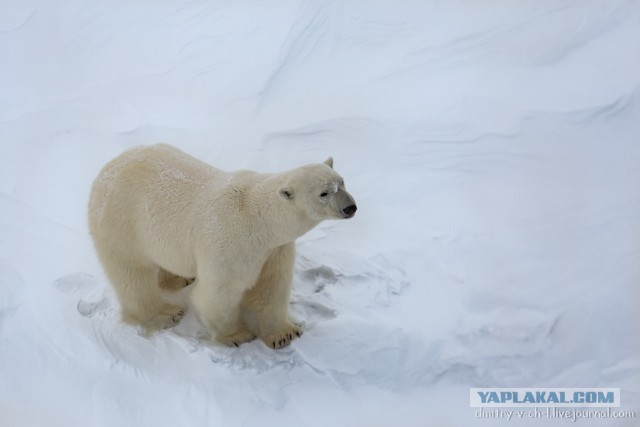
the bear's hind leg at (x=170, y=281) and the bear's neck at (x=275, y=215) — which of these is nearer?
the bear's neck at (x=275, y=215)

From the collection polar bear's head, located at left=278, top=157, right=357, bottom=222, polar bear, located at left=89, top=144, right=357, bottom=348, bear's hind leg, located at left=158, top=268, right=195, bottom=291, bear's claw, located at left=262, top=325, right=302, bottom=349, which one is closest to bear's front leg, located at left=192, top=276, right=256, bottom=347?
polar bear, located at left=89, top=144, right=357, bottom=348

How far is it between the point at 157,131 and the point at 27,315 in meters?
1.89

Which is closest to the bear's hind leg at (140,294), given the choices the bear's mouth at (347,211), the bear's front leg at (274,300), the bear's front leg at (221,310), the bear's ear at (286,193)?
the bear's front leg at (221,310)

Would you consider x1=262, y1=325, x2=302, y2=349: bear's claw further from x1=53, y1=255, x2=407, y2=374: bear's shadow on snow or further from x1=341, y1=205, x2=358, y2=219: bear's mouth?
x1=341, y1=205, x2=358, y2=219: bear's mouth

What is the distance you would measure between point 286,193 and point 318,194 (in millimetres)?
152

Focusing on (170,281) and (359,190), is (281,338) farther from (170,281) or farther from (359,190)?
(359,190)

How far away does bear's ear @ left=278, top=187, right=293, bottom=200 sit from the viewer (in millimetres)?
2713

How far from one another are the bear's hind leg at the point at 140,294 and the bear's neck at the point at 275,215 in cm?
73

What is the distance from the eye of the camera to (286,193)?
273cm

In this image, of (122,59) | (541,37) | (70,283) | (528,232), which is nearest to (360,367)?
(528,232)

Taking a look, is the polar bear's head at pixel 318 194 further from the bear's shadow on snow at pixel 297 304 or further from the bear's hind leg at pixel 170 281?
the bear's hind leg at pixel 170 281

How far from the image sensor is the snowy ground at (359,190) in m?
2.88

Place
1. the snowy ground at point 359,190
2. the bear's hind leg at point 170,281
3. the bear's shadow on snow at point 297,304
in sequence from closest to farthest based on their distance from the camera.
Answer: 1. the snowy ground at point 359,190
2. the bear's shadow on snow at point 297,304
3. the bear's hind leg at point 170,281

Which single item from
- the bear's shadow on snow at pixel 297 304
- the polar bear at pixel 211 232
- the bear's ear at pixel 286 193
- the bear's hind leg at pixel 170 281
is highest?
the bear's ear at pixel 286 193
